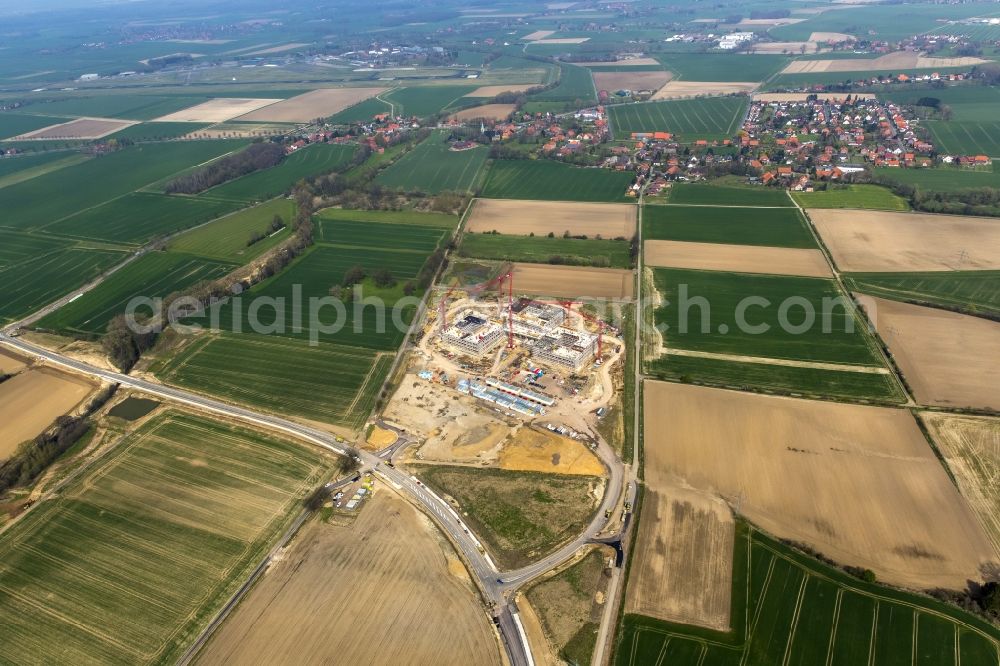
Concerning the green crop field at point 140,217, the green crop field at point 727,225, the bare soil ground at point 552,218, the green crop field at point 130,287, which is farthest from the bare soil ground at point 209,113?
the green crop field at point 727,225

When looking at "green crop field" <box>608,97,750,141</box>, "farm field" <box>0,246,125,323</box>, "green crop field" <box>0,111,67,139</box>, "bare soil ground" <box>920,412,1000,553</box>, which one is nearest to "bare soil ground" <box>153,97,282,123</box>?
"green crop field" <box>0,111,67,139</box>

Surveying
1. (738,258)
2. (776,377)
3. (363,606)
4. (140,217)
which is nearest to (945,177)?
(738,258)

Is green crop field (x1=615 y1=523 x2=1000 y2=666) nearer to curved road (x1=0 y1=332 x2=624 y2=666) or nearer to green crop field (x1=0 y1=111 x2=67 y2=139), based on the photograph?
curved road (x1=0 y1=332 x2=624 y2=666)

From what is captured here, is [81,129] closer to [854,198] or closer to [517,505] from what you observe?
[517,505]

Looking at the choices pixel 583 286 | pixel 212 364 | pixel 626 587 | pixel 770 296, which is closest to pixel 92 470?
pixel 212 364

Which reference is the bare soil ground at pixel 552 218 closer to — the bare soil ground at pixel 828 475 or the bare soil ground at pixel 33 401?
the bare soil ground at pixel 828 475
